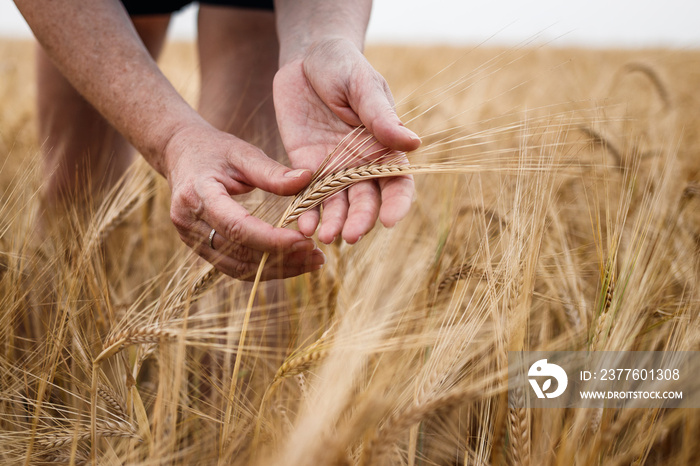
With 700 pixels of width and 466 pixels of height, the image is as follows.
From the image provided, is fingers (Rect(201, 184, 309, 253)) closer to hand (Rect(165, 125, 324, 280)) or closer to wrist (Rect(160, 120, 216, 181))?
hand (Rect(165, 125, 324, 280))

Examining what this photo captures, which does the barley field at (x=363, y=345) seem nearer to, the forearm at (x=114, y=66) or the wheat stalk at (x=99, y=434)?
the wheat stalk at (x=99, y=434)

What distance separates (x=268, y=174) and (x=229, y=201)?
81 millimetres

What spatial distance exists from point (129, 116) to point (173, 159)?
156 millimetres

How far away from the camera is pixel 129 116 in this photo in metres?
0.99

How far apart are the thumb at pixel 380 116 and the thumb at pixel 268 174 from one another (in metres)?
0.14

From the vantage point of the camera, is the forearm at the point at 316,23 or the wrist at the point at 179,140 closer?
the wrist at the point at 179,140

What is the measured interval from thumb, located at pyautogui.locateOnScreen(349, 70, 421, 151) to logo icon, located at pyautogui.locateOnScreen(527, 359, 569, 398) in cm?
44

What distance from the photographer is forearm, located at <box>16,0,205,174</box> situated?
974mm

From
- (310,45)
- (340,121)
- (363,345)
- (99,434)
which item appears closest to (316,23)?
(310,45)

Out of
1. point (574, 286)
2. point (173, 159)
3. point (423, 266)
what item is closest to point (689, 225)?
point (574, 286)

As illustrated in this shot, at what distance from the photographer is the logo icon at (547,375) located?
830 millimetres

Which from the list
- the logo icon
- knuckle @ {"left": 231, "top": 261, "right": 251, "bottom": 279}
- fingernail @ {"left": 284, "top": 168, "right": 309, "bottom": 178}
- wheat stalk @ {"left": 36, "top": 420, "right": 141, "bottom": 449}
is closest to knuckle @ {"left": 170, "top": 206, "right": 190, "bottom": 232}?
knuckle @ {"left": 231, "top": 261, "right": 251, "bottom": 279}

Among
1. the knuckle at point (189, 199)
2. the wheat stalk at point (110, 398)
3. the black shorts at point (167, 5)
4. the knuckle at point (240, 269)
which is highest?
the black shorts at point (167, 5)

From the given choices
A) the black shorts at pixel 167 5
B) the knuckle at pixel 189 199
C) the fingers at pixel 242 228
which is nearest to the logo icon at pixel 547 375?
the fingers at pixel 242 228
